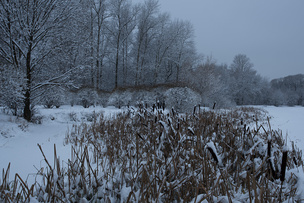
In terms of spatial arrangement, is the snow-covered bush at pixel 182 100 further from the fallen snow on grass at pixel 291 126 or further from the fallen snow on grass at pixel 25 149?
the fallen snow on grass at pixel 25 149

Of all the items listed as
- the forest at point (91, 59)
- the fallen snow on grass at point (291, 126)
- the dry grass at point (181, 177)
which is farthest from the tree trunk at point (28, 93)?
the fallen snow on grass at point (291, 126)

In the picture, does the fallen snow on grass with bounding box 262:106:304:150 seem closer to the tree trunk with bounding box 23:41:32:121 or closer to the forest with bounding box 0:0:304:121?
the forest with bounding box 0:0:304:121

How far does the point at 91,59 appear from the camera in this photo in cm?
958

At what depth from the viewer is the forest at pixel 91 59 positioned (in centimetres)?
575

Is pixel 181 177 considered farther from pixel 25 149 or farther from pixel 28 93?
pixel 28 93

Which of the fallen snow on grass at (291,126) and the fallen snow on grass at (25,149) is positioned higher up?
the fallen snow on grass at (291,126)

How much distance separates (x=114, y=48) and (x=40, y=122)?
17777 mm

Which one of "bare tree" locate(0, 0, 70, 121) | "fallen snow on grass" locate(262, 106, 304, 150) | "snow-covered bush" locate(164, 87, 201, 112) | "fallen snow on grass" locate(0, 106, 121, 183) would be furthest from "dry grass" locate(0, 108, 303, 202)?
"snow-covered bush" locate(164, 87, 201, 112)

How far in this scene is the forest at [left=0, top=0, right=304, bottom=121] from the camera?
575 centimetres

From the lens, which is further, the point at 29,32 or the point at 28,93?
the point at 28,93

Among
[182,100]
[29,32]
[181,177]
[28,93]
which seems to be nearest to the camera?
[181,177]

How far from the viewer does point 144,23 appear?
73.4 ft

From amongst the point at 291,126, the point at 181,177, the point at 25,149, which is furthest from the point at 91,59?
the point at 291,126

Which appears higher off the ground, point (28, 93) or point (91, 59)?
point (91, 59)
